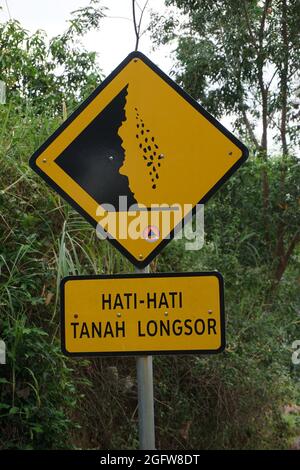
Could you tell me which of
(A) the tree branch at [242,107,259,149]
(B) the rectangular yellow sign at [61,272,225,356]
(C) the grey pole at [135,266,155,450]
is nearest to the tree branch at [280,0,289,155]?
(A) the tree branch at [242,107,259,149]

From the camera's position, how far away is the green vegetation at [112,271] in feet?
14.9

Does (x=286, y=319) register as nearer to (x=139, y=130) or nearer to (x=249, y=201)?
(x=249, y=201)

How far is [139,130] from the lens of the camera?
3172mm

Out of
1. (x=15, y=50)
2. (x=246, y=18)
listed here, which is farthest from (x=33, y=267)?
(x=246, y=18)

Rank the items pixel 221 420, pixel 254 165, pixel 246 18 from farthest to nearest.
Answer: pixel 246 18
pixel 254 165
pixel 221 420

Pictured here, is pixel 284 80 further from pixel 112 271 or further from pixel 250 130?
pixel 112 271

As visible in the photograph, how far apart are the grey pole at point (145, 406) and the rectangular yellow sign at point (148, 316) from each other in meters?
0.05

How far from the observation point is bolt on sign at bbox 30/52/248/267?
309cm

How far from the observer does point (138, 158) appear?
3.14 meters

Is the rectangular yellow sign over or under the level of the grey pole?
over

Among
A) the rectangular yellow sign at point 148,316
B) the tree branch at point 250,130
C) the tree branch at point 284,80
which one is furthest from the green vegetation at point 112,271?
the tree branch at point 250,130

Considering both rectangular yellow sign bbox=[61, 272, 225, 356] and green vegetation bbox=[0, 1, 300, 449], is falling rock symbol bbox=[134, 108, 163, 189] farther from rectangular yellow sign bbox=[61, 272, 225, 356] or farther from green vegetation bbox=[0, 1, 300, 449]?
green vegetation bbox=[0, 1, 300, 449]

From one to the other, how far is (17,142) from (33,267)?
103cm

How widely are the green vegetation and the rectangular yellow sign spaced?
1410 mm
